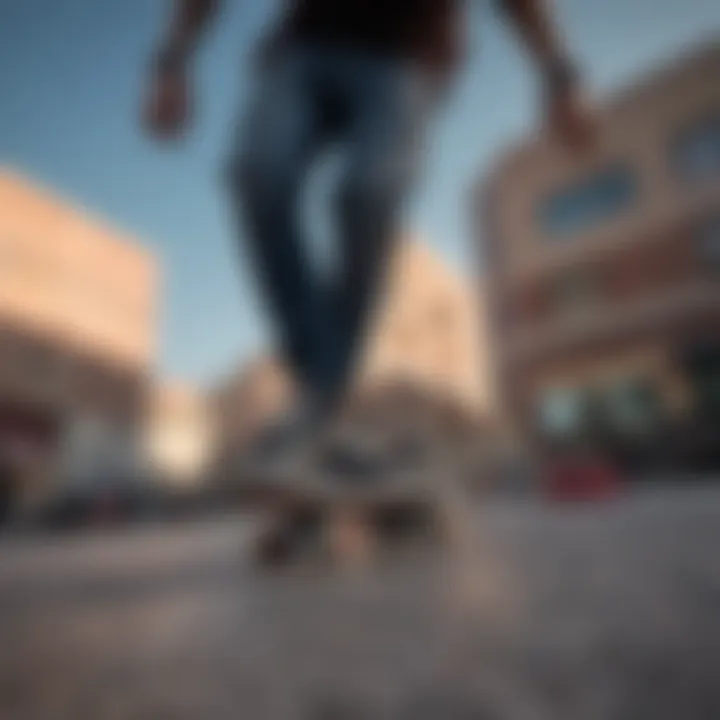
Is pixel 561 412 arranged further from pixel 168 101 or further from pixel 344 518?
pixel 168 101

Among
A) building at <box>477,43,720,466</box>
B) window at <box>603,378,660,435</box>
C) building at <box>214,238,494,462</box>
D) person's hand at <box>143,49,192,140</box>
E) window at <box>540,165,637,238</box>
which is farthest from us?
window at <box>540,165,637,238</box>

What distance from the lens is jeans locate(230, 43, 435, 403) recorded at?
0.69 meters

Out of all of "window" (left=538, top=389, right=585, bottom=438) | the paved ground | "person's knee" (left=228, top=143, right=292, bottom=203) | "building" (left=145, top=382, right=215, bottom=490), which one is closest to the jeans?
"person's knee" (left=228, top=143, right=292, bottom=203)

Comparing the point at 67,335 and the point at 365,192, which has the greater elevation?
the point at 67,335

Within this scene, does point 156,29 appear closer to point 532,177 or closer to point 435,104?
point 435,104

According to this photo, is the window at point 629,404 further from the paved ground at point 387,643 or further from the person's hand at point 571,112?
the paved ground at point 387,643

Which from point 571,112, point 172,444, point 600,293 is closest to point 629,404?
point 600,293

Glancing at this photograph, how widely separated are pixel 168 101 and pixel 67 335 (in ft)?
11.4

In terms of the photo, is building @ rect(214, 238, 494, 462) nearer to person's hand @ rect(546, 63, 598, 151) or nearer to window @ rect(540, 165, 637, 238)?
person's hand @ rect(546, 63, 598, 151)

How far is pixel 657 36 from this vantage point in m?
0.69

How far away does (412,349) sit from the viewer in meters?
1.33

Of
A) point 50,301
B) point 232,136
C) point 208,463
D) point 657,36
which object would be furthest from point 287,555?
point 50,301

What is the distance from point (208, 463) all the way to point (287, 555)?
15cm

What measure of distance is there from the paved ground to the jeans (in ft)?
0.89
